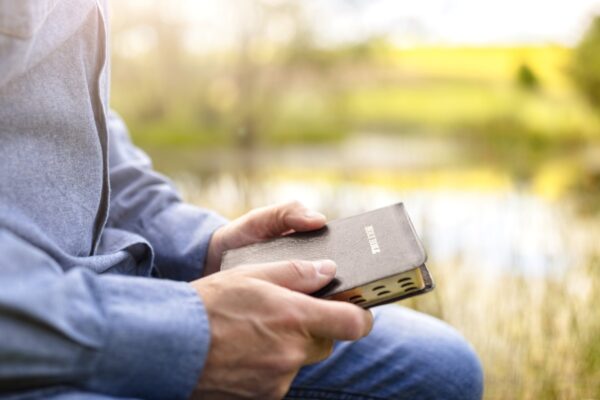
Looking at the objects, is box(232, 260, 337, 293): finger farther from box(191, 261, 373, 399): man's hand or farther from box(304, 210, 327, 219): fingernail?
box(304, 210, 327, 219): fingernail

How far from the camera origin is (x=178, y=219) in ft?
3.30

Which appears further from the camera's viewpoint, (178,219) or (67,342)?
(178,219)

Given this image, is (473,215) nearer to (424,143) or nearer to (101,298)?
(101,298)

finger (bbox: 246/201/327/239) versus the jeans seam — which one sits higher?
finger (bbox: 246/201/327/239)

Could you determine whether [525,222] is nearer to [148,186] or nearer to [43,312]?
[148,186]

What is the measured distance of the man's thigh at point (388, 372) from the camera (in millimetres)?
954

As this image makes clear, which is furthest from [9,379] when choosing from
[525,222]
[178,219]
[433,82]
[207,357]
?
[433,82]

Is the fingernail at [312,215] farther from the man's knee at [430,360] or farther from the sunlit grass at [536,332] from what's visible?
the sunlit grass at [536,332]

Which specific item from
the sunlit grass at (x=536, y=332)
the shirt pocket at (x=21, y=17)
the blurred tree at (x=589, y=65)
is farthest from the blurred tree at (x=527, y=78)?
the shirt pocket at (x=21, y=17)

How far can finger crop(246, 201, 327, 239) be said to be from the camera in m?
0.92

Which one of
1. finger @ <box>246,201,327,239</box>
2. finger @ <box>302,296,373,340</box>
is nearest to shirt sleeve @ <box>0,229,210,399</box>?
finger @ <box>302,296,373,340</box>

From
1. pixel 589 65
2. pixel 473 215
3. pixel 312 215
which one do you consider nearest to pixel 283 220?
pixel 312 215

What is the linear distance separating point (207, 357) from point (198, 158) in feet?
36.6

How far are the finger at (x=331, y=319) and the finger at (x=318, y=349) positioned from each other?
2cm
